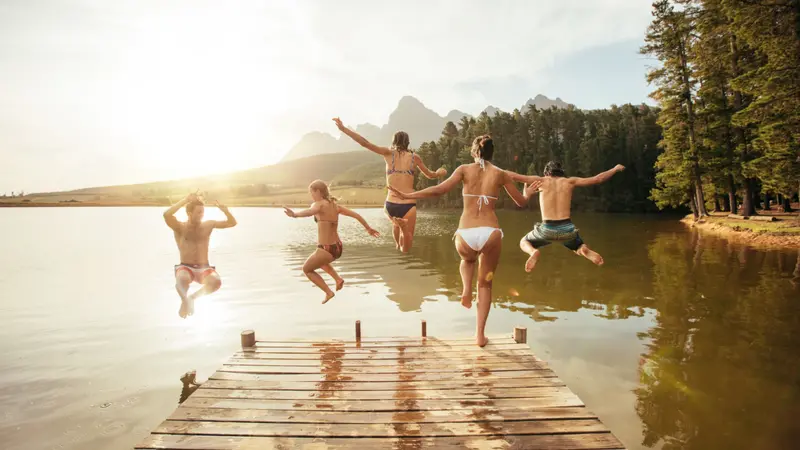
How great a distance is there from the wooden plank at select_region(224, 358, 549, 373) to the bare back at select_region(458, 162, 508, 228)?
9.23 ft

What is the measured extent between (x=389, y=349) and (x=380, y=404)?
104 inches

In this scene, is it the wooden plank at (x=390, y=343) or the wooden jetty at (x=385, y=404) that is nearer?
the wooden jetty at (x=385, y=404)

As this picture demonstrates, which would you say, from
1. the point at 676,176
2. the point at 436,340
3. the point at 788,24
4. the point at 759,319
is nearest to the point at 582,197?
the point at 676,176

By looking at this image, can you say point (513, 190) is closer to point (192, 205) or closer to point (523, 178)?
point (523, 178)

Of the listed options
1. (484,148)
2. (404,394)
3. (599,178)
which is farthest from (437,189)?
(404,394)

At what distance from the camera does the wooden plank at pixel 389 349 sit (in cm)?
922

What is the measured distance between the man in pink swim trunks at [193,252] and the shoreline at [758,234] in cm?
3689

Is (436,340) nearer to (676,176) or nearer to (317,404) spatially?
(317,404)

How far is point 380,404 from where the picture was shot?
6852mm

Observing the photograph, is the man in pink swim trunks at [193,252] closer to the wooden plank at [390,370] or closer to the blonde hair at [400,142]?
the wooden plank at [390,370]

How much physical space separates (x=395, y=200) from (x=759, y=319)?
14.5 meters

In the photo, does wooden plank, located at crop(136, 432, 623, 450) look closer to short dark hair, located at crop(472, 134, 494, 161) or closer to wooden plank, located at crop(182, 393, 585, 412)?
wooden plank, located at crop(182, 393, 585, 412)

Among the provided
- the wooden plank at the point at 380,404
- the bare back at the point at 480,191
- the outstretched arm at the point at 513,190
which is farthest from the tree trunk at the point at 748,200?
the wooden plank at the point at 380,404

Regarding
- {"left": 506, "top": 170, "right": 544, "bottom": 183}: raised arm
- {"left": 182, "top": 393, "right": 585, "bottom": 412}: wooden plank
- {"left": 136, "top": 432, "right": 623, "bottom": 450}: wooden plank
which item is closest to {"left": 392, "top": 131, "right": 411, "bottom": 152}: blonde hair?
{"left": 506, "top": 170, "right": 544, "bottom": 183}: raised arm
